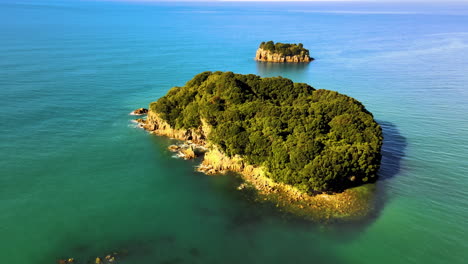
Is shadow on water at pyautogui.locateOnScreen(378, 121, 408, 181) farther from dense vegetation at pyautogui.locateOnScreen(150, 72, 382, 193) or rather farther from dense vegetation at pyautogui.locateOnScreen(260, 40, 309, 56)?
dense vegetation at pyautogui.locateOnScreen(260, 40, 309, 56)

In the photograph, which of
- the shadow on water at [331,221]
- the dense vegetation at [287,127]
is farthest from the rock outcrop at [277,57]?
the shadow on water at [331,221]

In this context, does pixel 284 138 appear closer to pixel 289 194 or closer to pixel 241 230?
pixel 289 194

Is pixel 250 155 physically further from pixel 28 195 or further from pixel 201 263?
pixel 28 195

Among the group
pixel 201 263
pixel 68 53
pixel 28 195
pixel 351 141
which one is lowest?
pixel 201 263

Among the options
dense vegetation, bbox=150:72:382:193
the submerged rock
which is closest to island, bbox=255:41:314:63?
dense vegetation, bbox=150:72:382:193

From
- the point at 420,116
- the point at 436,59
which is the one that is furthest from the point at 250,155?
the point at 436,59

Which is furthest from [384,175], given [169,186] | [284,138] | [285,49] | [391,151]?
[285,49]

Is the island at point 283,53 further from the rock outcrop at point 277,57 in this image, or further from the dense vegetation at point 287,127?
the dense vegetation at point 287,127
